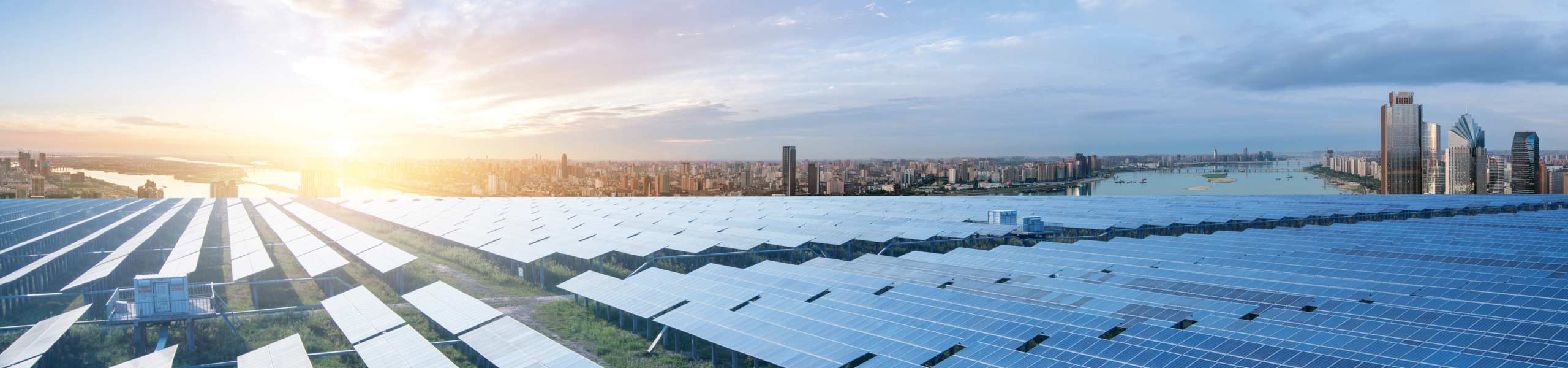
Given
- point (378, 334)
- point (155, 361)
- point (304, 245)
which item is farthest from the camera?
point (304, 245)

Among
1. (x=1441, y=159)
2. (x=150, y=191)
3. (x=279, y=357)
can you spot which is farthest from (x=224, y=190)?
(x=1441, y=159)

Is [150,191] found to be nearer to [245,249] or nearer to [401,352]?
[245,249]

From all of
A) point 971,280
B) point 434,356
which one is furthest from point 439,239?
point 971,280

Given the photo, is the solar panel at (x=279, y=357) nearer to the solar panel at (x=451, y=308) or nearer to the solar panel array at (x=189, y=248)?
the solar panel at (x=451, y=308)

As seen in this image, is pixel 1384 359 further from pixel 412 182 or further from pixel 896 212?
pixel 412 182

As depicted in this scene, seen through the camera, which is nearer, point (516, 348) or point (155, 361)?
point (155, 361)

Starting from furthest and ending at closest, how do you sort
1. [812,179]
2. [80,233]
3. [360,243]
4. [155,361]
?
[812,179]
[80,233]
[360,243]
[155,361]

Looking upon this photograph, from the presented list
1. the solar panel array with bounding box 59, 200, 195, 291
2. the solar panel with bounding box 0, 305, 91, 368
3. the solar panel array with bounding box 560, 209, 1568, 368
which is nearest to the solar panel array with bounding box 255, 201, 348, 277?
the solar panel array with bounding box 59, 200, 195, 291
